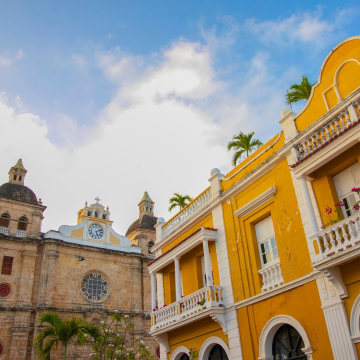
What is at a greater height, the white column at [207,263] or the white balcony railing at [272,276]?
the white column at [207,263]

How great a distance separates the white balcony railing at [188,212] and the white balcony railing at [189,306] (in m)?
3.51

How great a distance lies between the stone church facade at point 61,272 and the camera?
25.7 m

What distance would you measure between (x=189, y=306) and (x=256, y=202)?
14.6 ft

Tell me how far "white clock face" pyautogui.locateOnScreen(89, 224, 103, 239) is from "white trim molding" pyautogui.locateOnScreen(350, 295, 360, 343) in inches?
990

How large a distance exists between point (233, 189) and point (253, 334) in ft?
15.7

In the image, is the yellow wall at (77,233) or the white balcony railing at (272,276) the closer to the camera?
the white balcony railing at (272,276)

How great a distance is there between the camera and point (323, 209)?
410 inches

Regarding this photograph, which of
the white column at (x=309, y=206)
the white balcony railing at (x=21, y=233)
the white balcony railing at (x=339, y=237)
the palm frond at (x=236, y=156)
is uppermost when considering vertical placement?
the white balcony railing at (x=21, y=233)

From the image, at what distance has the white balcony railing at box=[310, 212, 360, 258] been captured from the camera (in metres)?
8.75

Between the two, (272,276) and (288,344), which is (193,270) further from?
(288,344)

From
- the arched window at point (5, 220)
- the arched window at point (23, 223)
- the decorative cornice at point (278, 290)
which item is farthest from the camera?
the arched window at point (23, 223)

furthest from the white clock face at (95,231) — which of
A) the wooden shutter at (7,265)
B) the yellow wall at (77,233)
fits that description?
the wooden shutter at (7,265)

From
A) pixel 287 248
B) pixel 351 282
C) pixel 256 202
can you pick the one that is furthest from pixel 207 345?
pixel 351 282

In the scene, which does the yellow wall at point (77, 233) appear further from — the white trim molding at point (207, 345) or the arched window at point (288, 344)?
the arched window at point (288, 344)
